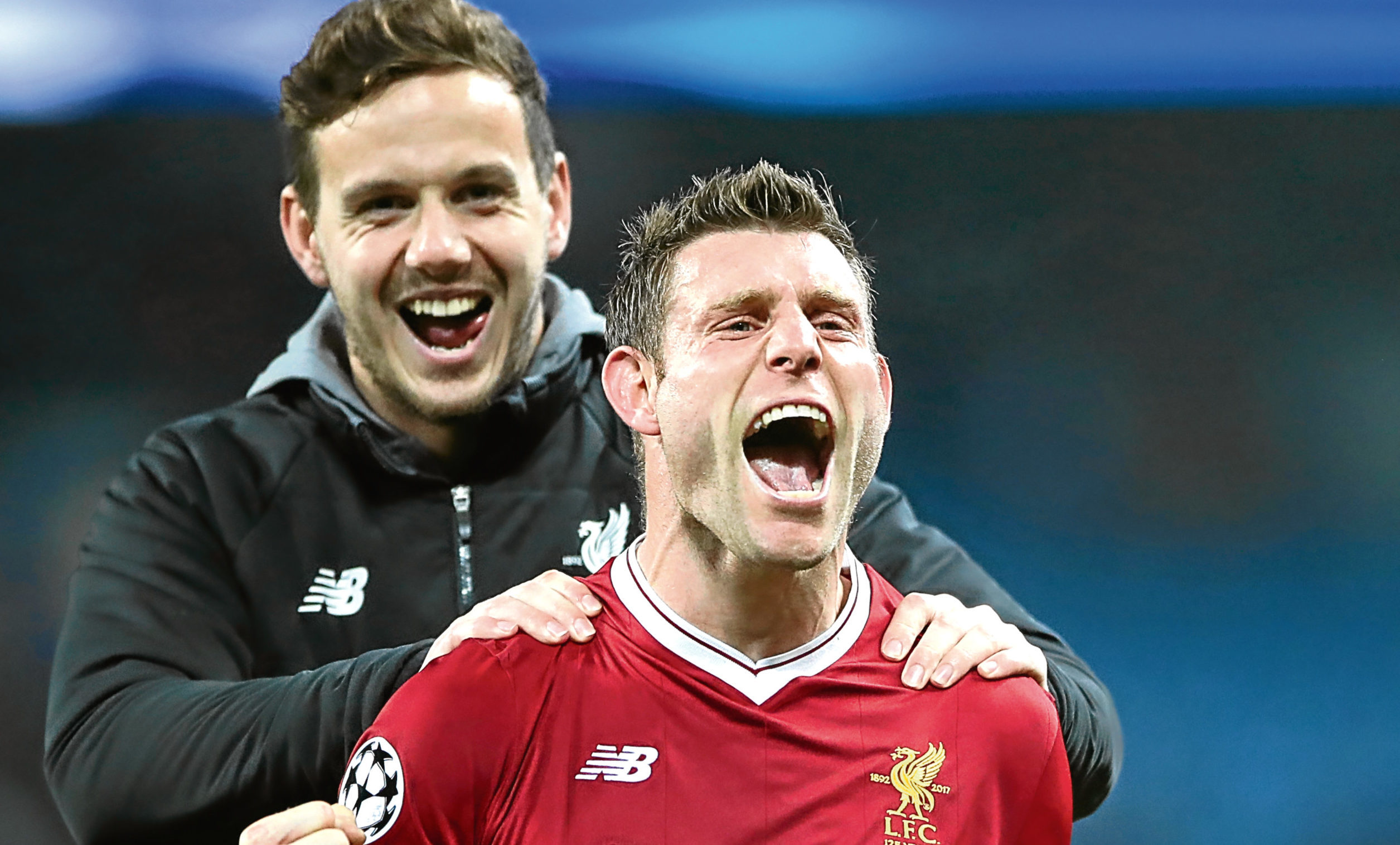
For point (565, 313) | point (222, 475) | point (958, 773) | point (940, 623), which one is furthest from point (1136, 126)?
point (222, 475)

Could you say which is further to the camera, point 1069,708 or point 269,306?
point 269,306

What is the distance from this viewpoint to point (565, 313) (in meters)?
2.38

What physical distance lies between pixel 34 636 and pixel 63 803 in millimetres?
464

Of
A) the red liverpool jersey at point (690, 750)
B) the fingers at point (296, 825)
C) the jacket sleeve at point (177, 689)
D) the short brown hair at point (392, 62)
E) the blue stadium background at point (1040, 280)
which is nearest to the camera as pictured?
the fingers at point (296, 825)

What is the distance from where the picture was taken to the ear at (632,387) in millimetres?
1682

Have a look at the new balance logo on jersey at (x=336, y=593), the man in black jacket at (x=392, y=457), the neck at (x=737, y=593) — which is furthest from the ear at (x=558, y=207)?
the neck at (x=737, y=593)

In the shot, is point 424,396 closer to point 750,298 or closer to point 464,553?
point 464,553

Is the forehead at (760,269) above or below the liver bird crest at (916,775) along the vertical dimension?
above

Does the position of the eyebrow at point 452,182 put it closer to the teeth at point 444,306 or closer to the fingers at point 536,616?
the teeth at point 444,306

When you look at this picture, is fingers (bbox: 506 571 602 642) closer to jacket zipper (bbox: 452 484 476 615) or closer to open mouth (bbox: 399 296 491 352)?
→ jacket zipper (bbox: 452 484 476 615)

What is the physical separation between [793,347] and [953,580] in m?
0.82

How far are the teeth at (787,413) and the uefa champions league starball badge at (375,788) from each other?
0.54 meters

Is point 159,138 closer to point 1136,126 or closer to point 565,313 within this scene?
point 565,313

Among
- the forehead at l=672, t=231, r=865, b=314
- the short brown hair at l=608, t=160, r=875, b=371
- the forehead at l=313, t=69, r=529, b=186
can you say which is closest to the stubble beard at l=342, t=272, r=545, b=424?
the forehead at l=313, t=69, r=529, b=186
